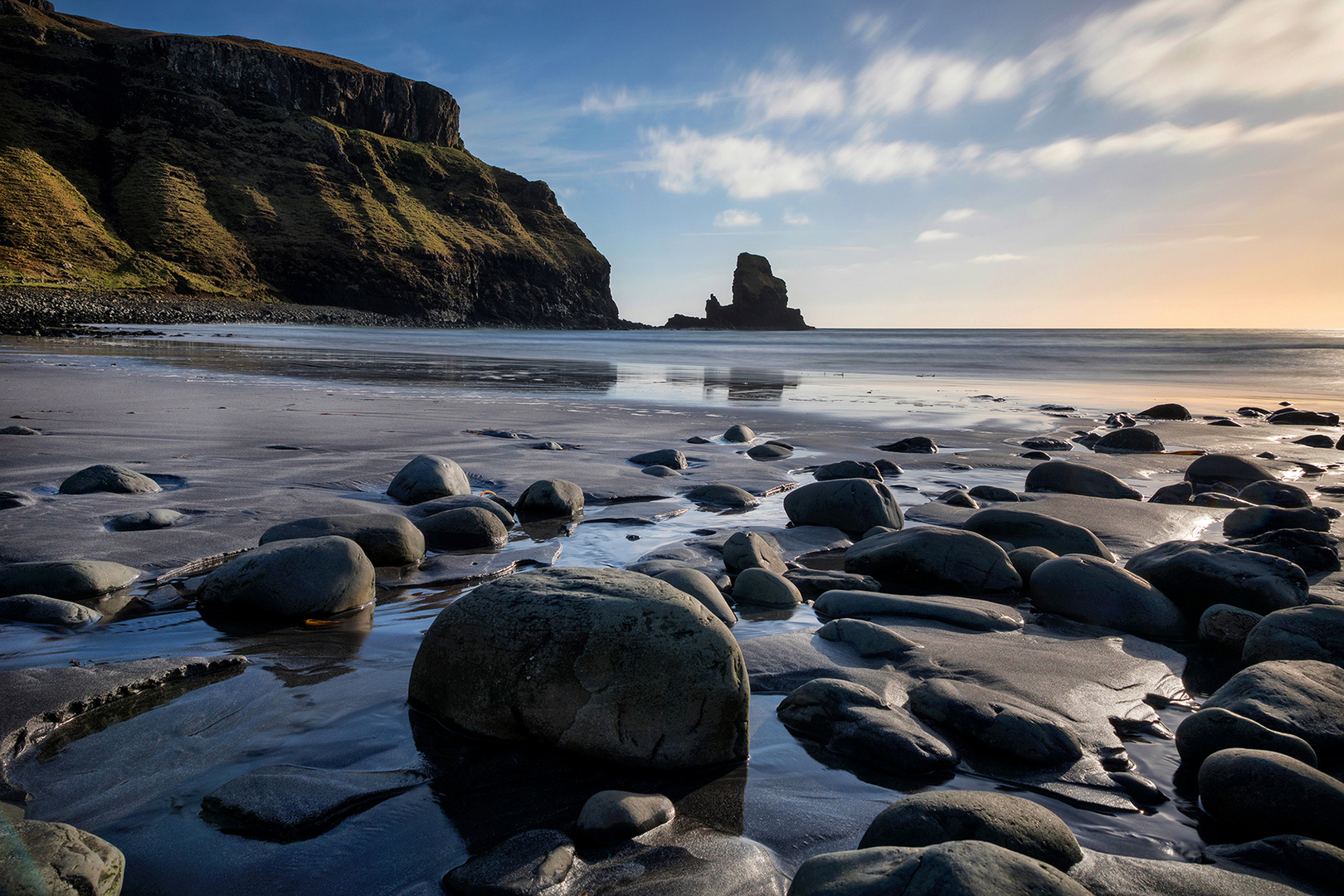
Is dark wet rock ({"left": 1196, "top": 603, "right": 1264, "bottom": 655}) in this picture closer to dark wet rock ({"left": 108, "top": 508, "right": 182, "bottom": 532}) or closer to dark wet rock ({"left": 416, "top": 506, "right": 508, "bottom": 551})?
dark wet rock ({"left": 416, "top": 506, "right": 508, "bottom": 551})

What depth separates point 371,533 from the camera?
330cm

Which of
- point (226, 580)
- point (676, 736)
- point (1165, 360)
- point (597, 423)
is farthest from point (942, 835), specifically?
point (1165, 360)

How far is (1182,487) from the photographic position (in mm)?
5469

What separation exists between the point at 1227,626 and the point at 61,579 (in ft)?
15.0

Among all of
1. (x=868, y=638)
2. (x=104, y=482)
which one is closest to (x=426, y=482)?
(x=104, y=482)

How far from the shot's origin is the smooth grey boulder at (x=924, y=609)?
299cm

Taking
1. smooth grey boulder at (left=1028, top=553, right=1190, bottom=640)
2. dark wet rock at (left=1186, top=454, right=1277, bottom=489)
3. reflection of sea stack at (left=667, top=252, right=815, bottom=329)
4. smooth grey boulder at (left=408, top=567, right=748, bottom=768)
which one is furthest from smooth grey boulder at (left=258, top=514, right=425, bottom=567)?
reflection of sea stack at (left=667, top=252, right=815, bottom=329)

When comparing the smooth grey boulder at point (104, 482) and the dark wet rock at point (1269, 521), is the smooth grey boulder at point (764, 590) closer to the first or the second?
the dark wet rock at point (1269, 521)

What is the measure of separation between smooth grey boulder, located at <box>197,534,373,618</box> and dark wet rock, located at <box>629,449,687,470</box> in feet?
10.7

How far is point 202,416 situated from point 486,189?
366 feet

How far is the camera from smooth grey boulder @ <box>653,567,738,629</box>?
2.74 m

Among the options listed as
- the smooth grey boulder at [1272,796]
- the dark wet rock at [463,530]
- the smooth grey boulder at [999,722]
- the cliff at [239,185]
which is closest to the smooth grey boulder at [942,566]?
the smooth grey boulder at [999,722]

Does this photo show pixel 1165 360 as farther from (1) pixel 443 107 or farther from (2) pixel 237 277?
(1) pixel 443 107

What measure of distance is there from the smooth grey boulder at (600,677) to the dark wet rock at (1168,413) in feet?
37.8
